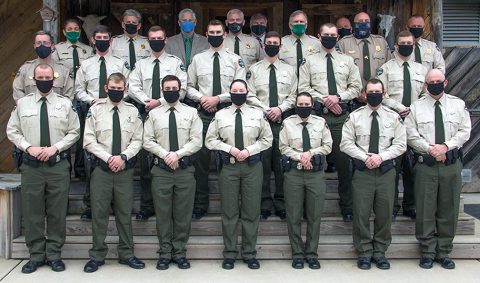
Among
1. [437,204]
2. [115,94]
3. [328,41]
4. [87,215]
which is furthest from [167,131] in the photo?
[437,204]

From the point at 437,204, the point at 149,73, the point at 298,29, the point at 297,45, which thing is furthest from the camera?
the point at 297,45

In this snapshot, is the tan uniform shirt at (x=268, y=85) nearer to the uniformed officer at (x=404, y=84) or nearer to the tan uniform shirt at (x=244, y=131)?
the tan uniform shirt at (x=244, y=131)

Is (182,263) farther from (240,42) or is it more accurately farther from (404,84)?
(404,84)

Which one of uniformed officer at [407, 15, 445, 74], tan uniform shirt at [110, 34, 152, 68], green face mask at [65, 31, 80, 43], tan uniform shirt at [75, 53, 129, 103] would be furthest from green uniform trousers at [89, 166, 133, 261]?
uniformed officer at [407, 15, 445, 74]

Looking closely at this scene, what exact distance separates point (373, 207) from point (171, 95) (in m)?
2.35

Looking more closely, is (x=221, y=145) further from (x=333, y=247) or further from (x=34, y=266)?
(x=34, y=266)

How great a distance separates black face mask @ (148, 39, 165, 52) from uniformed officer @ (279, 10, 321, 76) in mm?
1444

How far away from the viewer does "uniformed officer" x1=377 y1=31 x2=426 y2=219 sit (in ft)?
22.9

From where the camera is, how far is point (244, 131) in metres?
6.37

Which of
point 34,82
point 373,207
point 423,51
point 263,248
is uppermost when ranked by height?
point 423,51

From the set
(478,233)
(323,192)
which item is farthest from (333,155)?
(478,233)

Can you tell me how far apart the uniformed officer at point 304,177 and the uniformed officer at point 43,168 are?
86.8 inches

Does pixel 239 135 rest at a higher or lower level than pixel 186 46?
lower

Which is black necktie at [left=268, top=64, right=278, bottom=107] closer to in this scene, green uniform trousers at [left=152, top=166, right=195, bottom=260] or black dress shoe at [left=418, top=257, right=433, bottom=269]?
green uniform trousers at [left=152, top=166, right=195, bottom=260]
